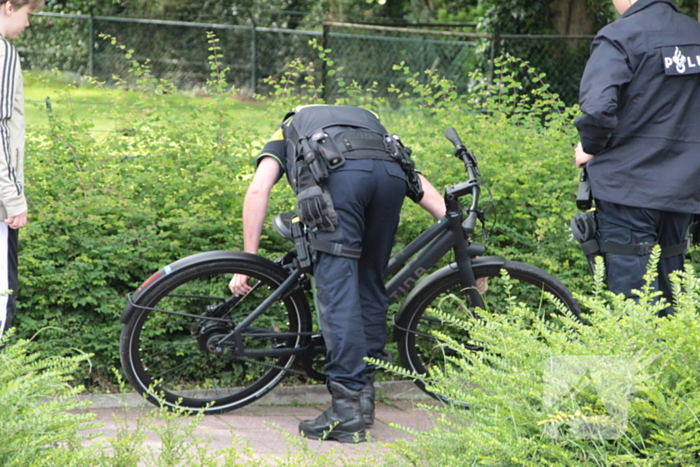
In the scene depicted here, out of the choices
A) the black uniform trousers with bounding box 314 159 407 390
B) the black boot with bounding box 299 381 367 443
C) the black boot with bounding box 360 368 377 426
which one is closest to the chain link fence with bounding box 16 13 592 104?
the black uniform trousers with bounding box 314 159 407 390

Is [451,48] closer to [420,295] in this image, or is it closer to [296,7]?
[420,295]

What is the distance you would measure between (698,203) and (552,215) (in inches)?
47.6

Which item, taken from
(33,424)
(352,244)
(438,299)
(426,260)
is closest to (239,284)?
(352,244)

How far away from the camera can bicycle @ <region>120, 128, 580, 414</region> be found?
3.95 metres

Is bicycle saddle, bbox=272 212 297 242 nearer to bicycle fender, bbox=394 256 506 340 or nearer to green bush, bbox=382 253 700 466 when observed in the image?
bicycle fender, bbox=394 256 506 340

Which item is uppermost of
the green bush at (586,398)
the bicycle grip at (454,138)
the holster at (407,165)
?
the bicycle grip at (454,138)

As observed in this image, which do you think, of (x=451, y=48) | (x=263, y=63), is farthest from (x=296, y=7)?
(x=451, y=48)

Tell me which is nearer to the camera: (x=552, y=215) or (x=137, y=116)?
(x=552, y=215)

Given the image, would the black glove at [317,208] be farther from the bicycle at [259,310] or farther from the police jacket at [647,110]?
the police jacket at [647,110]

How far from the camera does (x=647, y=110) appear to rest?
3.72m

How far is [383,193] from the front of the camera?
370 cm

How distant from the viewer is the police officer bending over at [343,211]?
11.9 feet

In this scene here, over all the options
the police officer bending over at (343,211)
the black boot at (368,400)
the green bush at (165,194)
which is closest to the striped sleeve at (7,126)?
the green bush at (165,194)

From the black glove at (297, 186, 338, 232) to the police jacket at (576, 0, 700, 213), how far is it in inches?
47.0
